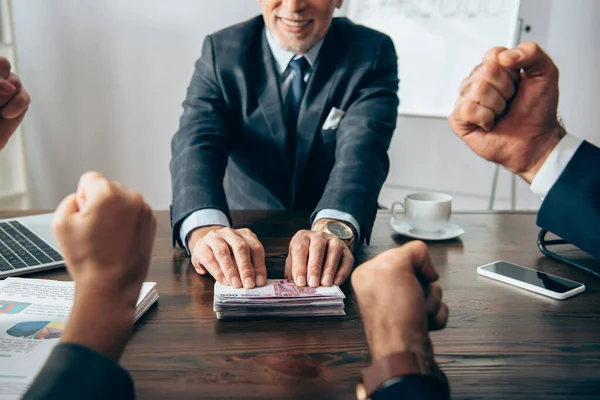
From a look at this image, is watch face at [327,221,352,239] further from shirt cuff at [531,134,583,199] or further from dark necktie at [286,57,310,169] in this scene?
dark necktie at [286,57,310,169]

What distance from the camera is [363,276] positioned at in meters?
0.55

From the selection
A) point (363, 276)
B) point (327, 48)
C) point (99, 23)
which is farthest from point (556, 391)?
point (99, 23)

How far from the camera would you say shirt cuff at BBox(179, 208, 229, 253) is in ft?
3.54

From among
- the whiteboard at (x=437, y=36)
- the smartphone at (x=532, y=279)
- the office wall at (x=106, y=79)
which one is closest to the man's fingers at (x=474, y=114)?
the smartphone at (x=532, y=279)

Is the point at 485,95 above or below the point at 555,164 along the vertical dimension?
above

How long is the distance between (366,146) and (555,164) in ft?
1.67

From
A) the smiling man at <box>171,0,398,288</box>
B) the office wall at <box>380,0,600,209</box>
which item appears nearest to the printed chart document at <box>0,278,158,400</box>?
the smiling man at <box>171,0,398,288</box>

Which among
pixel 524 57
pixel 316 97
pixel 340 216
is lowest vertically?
pixel 340 216

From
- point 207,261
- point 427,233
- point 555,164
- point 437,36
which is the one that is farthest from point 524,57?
point 437,36

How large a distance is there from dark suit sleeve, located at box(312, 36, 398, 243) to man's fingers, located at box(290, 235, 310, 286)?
21cm

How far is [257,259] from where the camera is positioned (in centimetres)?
90

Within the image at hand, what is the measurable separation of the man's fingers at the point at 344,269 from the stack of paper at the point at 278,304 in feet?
0.24

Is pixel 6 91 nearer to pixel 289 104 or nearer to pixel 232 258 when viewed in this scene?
pixel 232 258

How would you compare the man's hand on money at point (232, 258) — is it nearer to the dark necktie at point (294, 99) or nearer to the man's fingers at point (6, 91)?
the man's fingers at point (6, 91)
